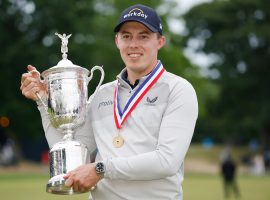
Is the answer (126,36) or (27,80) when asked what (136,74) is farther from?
(27,80)

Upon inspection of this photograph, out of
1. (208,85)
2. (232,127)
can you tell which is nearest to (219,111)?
(232,127)

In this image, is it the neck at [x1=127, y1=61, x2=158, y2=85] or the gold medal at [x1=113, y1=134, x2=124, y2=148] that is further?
the neck at [x1=127, y1=61, x2=158, y2=85]

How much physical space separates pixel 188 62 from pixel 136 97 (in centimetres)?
4052

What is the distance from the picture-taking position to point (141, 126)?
11.7 ft

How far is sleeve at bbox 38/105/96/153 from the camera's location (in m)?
3.97

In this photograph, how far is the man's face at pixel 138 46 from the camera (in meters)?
3.67

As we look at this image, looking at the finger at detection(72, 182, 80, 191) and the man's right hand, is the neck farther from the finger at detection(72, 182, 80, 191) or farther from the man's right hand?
the finger at detection(72, 182, 80, 191)

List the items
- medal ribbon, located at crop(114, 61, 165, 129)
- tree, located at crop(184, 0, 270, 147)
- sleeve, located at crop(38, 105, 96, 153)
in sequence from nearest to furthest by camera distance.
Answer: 1. medal ribbon, located at crop(114, 61, 165, 129)
2. sleeve, located at crop(38, 105, 96, 153)
3. tree, located at crop(184, 0, 270, 147)

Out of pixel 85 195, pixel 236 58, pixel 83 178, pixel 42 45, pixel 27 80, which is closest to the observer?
pixel 83 178

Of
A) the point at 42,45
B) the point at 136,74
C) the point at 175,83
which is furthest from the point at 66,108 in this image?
the point at 42,45

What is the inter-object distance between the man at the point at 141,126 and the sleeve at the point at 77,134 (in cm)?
12

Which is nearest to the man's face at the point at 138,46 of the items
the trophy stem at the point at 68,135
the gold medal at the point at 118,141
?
the gold medal at the point at 118,141

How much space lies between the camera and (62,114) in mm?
3895

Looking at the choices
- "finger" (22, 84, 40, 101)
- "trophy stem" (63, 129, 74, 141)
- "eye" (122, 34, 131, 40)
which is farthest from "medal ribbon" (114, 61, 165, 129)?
"finger" (22, 84, 40, 101)
